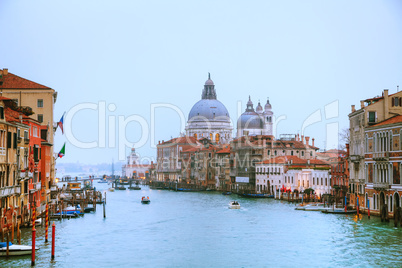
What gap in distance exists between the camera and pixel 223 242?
30.0 metres

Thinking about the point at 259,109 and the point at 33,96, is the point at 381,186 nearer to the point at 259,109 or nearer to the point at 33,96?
the point at 33,96

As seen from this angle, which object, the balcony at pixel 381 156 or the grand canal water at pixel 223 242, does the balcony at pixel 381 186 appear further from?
the grand canal water at pixel 223 242

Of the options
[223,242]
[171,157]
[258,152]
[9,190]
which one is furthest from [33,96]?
[171,157]

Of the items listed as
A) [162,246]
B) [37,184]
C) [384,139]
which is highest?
[384,139]

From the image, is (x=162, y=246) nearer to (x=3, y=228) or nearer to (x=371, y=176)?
(x=3, y=228)

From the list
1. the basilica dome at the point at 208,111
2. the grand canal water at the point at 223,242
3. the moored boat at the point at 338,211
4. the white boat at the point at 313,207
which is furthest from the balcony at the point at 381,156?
the basilica dome at the point at 208,111

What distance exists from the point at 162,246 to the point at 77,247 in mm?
3493

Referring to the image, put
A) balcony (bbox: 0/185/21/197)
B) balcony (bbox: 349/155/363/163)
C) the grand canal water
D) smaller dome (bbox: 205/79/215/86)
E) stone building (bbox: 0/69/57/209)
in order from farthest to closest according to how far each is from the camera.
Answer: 1. smaller dome (bbox: 205/79/215/86)
2. stone building (bbox: 0/69/57/209)
3. balcony (bbox: 349/155/363/163)
4. balcony (bbox: 0/185/21/197)
5. the grand canal water

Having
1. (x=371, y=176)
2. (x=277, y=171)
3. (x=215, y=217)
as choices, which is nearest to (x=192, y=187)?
(x=277, y=171)

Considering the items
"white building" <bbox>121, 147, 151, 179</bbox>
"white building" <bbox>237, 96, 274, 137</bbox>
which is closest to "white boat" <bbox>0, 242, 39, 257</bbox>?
A: "white building" <bbox>237, 96, 274, 137</bbox>

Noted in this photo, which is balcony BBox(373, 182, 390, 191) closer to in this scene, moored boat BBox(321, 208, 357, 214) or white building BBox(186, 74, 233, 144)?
moored boat BBox(321, 208, 357, 214)

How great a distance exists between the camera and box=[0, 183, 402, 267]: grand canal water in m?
24.7

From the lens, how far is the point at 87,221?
38.8 m

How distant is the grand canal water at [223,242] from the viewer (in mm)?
24703
